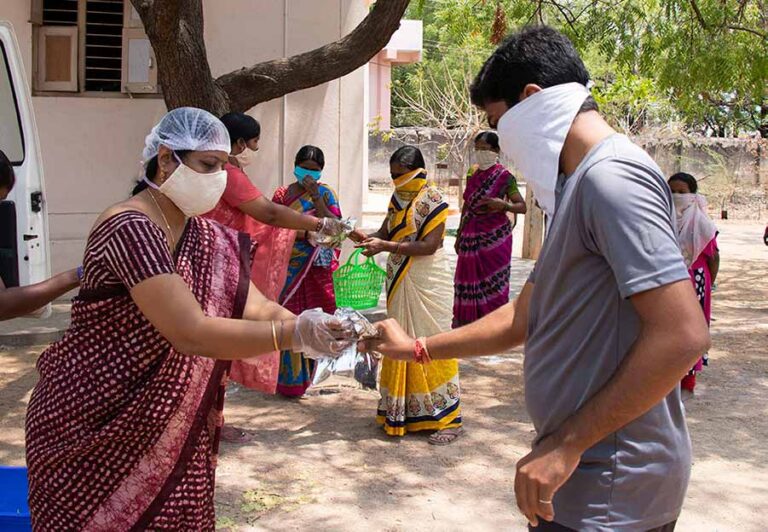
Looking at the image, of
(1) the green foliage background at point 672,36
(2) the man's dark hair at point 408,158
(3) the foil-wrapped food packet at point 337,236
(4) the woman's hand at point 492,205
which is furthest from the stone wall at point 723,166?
(3) the foil-wrapped food packet at point 337,236

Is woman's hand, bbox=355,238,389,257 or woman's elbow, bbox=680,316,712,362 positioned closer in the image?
woman's elbow, bbox=680,316,712,362

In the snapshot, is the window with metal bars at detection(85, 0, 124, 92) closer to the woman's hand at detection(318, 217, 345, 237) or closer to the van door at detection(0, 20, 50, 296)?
the van door at detection(0, 20, 50, 296)

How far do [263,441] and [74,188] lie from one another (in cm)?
465

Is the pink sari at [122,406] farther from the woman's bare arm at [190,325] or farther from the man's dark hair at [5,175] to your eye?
the man's dark hair at [5,175]

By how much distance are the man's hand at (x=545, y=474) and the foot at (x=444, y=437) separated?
356 centimetres

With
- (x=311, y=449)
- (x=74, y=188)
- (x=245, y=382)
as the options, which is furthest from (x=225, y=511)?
(x=74, y=188)

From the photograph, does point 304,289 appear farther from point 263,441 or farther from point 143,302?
point 143,302

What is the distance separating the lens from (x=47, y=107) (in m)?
8.99

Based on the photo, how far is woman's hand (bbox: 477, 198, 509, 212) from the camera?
710cm

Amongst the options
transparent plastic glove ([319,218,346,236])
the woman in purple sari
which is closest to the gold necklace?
transparent plastic glove ([319,218,346,236])

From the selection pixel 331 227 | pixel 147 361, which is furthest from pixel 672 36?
pixel 147 361

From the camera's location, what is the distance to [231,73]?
6.61m

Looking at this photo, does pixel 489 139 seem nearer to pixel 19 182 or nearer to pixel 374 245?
pixel 374 245

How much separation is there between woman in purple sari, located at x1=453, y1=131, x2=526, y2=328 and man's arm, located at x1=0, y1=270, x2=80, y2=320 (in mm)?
4380
